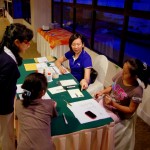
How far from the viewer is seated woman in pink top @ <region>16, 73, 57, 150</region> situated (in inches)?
46.8

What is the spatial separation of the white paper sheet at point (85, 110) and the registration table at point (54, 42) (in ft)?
8.11

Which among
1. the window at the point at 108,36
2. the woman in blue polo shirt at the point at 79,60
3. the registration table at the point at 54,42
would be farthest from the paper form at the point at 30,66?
the window at the point at 108,36

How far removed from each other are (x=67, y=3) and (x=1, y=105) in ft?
13.6

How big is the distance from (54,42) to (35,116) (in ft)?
10.1

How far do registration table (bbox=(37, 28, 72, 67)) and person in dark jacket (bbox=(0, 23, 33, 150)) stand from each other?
2.57 meters

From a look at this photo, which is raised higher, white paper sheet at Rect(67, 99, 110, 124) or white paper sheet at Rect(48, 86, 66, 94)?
white paper sheet at Rect(48, 86, 66, 94)

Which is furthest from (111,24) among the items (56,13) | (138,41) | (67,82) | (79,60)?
(67,82)

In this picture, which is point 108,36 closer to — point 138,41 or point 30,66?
point 138,41

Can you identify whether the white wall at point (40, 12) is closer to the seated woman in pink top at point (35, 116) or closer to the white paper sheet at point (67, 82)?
the white paper sheet at point (67, 82)

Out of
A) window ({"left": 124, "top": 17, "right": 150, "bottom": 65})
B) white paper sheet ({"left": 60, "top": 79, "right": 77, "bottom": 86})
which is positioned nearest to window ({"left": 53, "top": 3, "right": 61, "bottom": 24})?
window ({"left": 124, "top": 17, "right": 150, "bottom": 65})

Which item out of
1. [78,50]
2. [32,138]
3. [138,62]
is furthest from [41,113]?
[78,50]

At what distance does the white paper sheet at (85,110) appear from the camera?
4.71 ft

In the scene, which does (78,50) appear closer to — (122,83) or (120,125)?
(122,83)

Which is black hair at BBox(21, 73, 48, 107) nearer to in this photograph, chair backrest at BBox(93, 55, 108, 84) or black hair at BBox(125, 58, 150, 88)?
black hair at BBox(125, 58, 150, 88)
